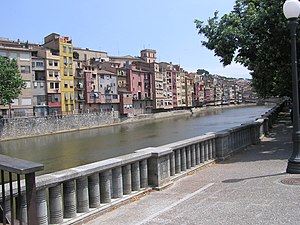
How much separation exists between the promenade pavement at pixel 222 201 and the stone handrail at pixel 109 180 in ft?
0.73

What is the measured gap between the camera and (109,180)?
6035 mm

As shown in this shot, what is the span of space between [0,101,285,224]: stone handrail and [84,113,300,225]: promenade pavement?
221 mm

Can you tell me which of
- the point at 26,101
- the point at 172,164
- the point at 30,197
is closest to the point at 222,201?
the point at 172,164

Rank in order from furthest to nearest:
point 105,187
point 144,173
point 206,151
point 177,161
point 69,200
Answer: point 206,151
point 177,161
point 144,173
point 105,187
point 69,200

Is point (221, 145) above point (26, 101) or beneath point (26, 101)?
beneath

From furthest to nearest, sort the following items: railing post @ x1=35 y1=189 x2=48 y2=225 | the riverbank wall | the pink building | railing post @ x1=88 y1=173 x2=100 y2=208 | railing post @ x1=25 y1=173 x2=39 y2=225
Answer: the pink building
the riverbank wall
railing post @ x1=88 y1=173 x2=100 y2=208
railing post @ x1=35 y1=189 x2=48 y2=225
railing post @ x1=25 y1=173 x2=39 y2=225

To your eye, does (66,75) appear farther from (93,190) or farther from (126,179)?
(93,190)

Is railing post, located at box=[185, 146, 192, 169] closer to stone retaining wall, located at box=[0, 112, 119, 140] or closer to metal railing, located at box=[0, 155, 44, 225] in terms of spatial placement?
metal railing, located at box=[0, 155, 44, 225]

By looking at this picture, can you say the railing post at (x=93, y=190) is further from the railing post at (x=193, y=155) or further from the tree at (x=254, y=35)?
the tree at (x=254, y=35)

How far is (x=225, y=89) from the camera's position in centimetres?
19612

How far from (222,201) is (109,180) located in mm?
2008

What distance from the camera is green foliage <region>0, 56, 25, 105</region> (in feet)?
169

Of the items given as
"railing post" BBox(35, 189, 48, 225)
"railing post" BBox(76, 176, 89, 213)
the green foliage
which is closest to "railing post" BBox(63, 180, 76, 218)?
"railing post" BBox(76, 176, 89, 213)

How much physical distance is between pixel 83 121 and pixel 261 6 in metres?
58.6
